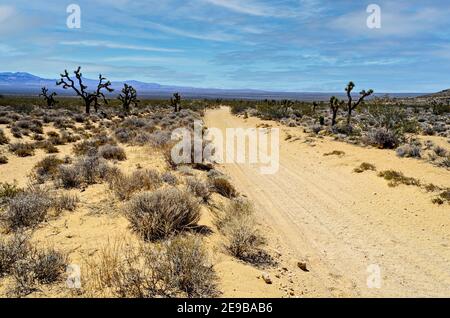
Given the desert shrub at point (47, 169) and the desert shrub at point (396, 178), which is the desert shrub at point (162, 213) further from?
the desert shrub at point (396, 178)

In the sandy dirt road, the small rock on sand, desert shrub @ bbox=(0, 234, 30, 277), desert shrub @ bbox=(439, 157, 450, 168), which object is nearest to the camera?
desert shrub @ bbox=(0, 234, 30, 277)

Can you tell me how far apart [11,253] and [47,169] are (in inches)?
291

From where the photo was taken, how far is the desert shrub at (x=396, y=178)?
10961 mm

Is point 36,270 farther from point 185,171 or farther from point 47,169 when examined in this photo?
point 47,169

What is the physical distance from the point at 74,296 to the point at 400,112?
22.2 m

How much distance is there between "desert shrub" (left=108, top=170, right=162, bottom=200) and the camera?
826 centimetres

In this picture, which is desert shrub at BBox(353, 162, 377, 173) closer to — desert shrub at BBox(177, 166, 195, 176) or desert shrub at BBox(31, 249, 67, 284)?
desert shrub at BBox(177, 166, 195, 176)

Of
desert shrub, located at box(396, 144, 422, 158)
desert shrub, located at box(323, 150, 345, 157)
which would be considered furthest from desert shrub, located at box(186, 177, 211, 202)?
desert shrub, located at box(396, 144, 422, 158)

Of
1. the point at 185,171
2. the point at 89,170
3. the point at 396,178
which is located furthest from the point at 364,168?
the point at 89,170

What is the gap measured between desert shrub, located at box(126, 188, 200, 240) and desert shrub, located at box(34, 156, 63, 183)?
5094 mm

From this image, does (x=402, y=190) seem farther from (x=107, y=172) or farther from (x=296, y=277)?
(x=107, y=172)

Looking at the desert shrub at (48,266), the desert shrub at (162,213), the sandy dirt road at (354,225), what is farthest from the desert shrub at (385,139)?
the desert shrub at (48,266)

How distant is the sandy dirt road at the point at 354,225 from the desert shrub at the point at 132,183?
2.89 meters
